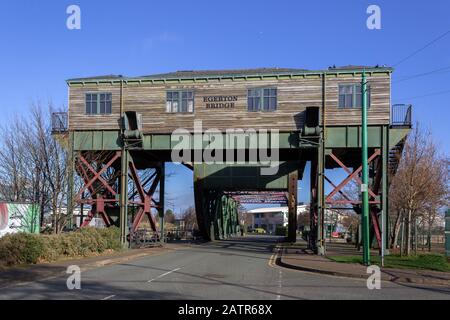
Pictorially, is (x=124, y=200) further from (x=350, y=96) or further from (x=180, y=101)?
(x=350, y=96)

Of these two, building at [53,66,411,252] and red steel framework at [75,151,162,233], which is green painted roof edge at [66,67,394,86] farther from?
red steel framework at [75,151,162,233]

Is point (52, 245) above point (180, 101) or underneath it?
underneath

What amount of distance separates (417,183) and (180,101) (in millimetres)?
15330

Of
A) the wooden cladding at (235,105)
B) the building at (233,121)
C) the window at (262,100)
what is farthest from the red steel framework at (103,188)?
the window at (262,100)

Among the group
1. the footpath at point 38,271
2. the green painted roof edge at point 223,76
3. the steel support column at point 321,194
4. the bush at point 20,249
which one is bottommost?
the footpath at point 38,271

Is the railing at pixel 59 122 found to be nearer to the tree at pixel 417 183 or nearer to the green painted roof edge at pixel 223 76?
the green painted roof edge at pixel 223 76

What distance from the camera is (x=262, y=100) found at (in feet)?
107

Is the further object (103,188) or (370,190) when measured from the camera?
(103,188)

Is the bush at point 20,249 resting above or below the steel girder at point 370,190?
below

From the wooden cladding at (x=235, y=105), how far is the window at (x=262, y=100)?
0.77 ft

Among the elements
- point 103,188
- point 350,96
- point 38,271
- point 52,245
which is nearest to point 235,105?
point 350,96

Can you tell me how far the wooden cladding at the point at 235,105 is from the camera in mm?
31438
